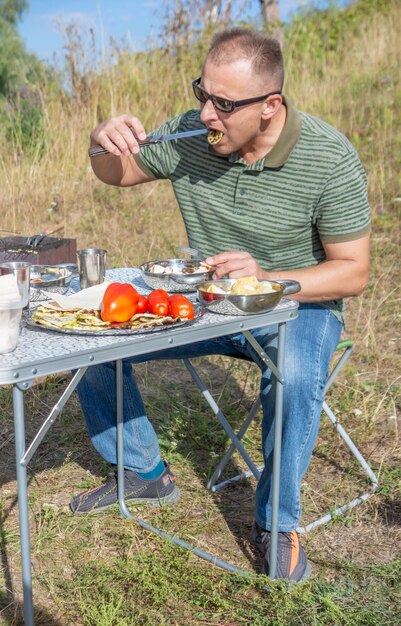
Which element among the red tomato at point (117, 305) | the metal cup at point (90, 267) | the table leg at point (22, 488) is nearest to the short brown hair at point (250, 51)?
the metal cup at point (90, 267)

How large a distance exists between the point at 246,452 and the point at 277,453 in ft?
1.91

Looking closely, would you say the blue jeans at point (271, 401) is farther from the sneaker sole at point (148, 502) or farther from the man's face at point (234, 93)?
the man's face at point (234, 93)

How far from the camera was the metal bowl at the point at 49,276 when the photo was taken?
2.39 metres

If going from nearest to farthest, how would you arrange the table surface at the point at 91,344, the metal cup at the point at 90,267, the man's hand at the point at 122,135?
the table surface at the point at 91,344
the metal cup at the point at 90,267
the man's hand at the point at 122,135

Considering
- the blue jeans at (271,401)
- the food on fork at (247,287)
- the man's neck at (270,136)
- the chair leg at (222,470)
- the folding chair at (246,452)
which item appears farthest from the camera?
the chair leg at (222,470)

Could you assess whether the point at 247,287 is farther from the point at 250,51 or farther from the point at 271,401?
the point at 250,51

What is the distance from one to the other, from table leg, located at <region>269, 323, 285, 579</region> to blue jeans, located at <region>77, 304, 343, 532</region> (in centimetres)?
5

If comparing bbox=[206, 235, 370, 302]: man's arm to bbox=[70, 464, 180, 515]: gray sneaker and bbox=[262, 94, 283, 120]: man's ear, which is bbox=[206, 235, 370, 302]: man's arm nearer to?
bbox=[262, 94, 283, 120]: man's ear

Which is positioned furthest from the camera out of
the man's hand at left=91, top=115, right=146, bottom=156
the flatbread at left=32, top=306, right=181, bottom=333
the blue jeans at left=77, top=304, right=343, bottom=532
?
the man's hand at left=91, top=115, right=146, bottom=156

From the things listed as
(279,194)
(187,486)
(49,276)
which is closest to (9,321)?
(49,276)

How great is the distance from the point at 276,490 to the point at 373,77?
6.92 m

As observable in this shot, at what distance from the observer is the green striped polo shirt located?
8.89 ft

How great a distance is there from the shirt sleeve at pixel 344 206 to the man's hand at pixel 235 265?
1.40ft

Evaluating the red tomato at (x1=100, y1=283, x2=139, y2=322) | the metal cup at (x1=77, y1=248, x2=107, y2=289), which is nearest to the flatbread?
the red tomato at (x1=100, y1=283, x2=139, y2=322)
